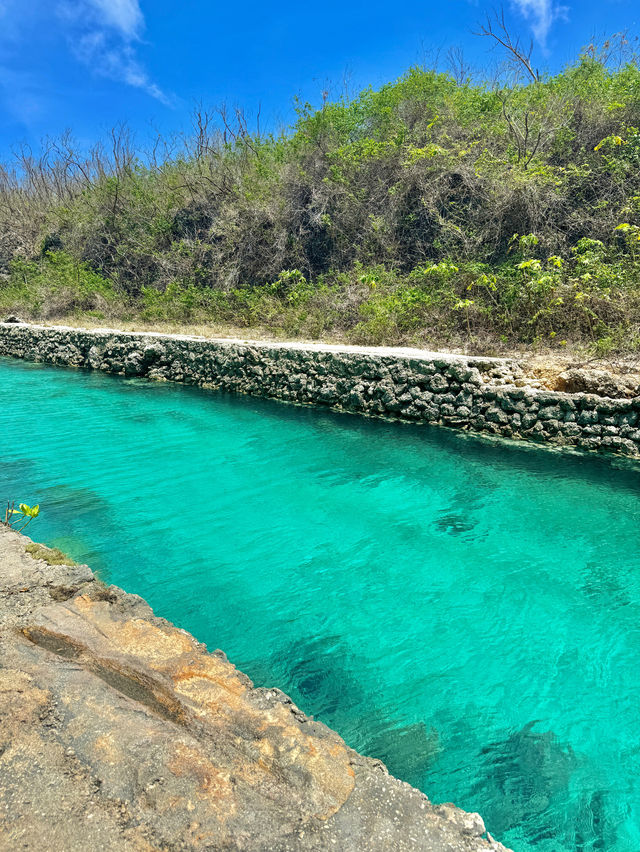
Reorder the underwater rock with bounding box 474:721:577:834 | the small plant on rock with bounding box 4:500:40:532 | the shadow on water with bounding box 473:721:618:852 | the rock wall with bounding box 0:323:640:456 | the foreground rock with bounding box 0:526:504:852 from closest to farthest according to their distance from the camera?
1. the foreground rock with bounding box 0:526:504:852
2. the shadow on water with bounding box 473:721:618:852
3. the underwater rock with bounding box 474:721:577:834
4. the small plant on rock with bounding box 4:500:40:532
5. the rock wall with bounding box 0:323:640:456

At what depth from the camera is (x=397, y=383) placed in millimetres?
9812

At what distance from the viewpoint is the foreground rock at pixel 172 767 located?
1.97m

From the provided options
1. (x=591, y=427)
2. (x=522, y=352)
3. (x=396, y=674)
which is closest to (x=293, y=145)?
(x=522, y=352)

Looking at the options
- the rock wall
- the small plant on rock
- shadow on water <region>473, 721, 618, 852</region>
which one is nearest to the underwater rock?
shadow on water <region>473, 721, 618, 852</region>

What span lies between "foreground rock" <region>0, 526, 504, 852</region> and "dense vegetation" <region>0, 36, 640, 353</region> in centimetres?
858

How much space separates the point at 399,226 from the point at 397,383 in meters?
8.15

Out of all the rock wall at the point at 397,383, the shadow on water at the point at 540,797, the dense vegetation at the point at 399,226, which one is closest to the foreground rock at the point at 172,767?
the shadow on water at the point at 540,797

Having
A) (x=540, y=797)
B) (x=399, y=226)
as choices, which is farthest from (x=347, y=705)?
(x=399, y=226)

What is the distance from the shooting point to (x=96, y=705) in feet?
8.37

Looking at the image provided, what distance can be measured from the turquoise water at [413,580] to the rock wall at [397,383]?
516 millimetres

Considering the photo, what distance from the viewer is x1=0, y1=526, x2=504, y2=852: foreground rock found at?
6.47ft

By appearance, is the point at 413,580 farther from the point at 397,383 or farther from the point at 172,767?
the point at 397,383

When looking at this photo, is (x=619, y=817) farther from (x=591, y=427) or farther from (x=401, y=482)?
(x=591, y=427)

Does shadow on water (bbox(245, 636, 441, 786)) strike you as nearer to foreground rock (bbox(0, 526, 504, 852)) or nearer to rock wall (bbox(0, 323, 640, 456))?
foreground rock (bbox(0, 526, 504, 852))
